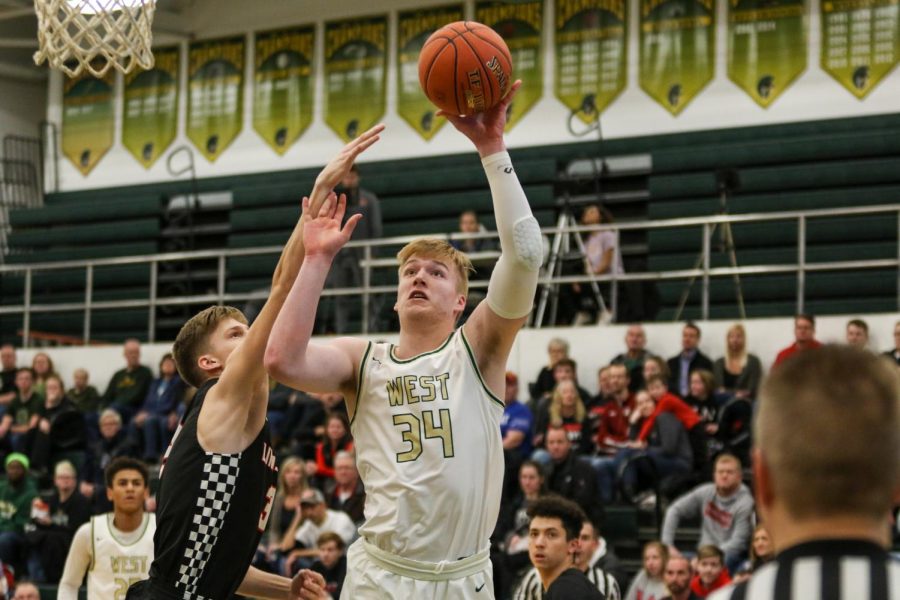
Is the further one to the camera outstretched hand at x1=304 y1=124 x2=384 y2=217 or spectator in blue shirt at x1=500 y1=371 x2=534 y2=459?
spectator in blue shirt at x1=500 y1=371 x2=534 y2=459

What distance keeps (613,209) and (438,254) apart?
12330 millimetres

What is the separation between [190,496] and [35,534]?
8.90 metres

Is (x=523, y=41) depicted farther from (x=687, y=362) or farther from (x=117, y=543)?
→ (x=117, y=543)

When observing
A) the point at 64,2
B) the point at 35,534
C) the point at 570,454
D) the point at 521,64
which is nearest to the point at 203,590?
the point at 64,2

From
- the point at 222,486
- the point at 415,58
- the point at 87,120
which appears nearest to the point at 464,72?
the point at 222,486

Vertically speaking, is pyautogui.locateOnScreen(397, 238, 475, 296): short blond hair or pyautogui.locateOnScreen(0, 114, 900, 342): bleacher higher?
pyautogui.locateOnScreen(0, 114, 900, 342): bleacher

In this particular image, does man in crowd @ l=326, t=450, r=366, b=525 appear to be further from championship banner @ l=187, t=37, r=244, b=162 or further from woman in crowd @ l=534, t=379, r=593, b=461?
championship banner @ l=187, t=37, r=244, b=162

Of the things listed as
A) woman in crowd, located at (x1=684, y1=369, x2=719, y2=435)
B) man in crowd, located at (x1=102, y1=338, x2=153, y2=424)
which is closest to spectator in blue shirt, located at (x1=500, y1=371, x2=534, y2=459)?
woman in crowd, located at (x1=684, y1=369, x2=719, y2=435)

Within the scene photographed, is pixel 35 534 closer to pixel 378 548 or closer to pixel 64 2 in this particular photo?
pixel 64 2

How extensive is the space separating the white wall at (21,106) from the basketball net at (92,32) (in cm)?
1342

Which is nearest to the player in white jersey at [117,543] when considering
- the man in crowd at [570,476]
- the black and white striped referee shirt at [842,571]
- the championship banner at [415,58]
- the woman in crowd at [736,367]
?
the man in crowd at [570,476]

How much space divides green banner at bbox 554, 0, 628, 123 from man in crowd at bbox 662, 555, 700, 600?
866 centimetres

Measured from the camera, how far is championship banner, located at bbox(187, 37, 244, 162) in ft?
66.2

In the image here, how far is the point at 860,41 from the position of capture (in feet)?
52.5
